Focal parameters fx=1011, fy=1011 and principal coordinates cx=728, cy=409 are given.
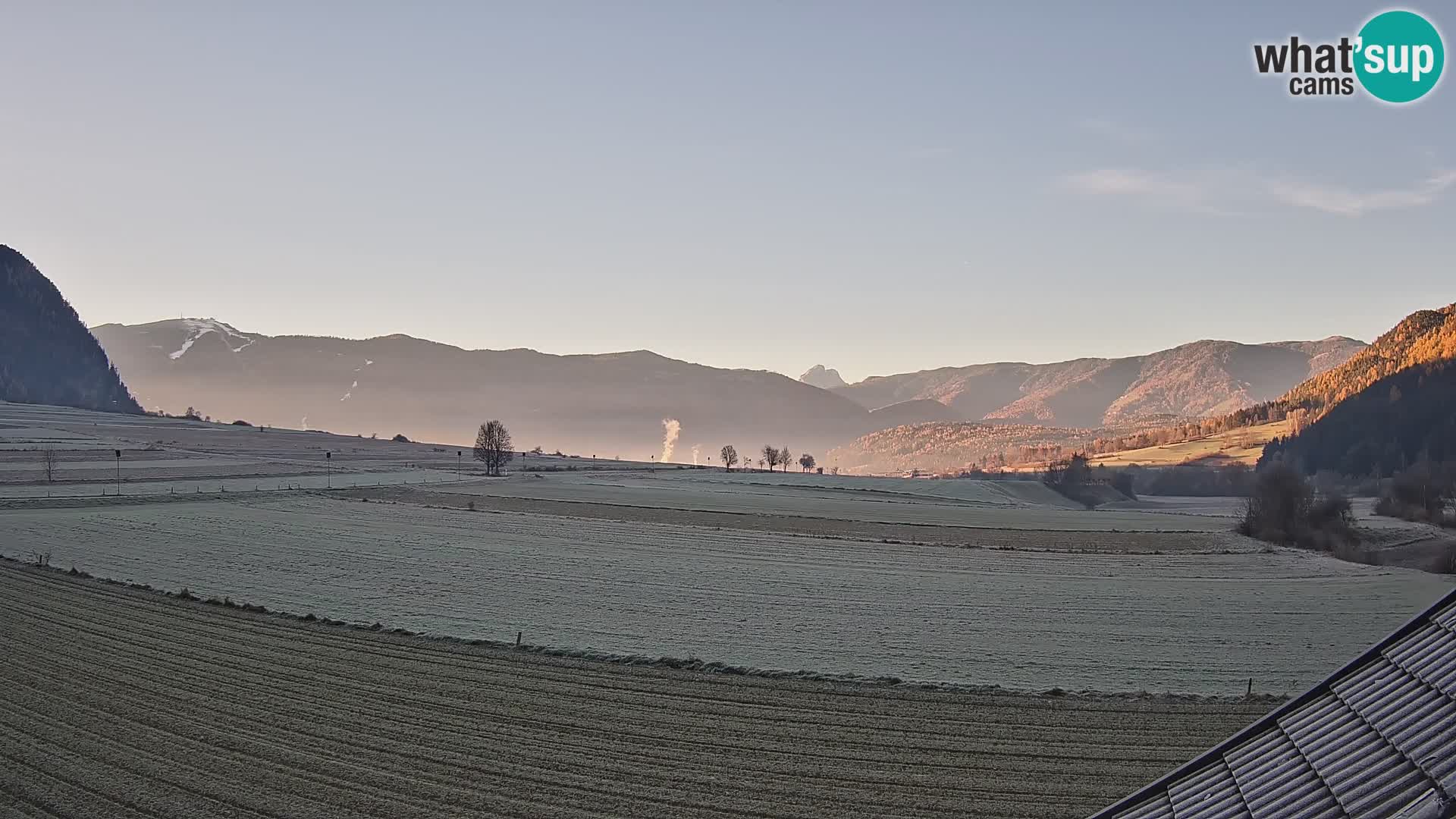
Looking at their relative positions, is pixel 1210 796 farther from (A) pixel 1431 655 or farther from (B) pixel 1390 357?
(B) pixel 1390 357

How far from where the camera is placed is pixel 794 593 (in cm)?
3812

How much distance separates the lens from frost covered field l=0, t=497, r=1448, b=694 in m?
26.6

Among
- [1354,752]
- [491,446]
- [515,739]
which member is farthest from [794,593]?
[491,446]

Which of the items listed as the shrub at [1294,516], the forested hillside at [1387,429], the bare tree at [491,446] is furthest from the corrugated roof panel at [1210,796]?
the forested hillside at [1387,429]

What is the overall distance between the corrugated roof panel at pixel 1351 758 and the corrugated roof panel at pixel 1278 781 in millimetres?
78

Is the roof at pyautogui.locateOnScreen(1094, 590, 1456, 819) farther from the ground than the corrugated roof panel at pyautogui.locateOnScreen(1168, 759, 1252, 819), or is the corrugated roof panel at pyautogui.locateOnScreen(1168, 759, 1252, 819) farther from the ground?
the roof at pyautogui.locateOnScreen(1094, 590, 1456, 819)

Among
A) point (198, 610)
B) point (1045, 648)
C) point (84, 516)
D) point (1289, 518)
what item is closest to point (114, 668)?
point (198, 610)

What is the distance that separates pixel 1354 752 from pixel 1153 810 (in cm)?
219

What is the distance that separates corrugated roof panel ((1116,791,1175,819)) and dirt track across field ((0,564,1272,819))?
20.0 ft

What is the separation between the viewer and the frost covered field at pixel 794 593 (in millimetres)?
26594

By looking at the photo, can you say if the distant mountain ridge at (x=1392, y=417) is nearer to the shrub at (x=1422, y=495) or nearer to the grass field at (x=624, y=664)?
the shrub at (x=1422, y=495)

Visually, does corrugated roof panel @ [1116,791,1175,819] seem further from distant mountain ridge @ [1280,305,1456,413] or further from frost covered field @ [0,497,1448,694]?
distant mountain ridge @ [1280,305,1456,413]

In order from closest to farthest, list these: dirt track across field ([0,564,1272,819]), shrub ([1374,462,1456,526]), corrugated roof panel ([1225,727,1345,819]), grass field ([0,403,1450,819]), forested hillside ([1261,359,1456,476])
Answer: corrugated roof panel ([1225,727,1345,819]) → dirt track across field ([0,564,1272,819]) → grass field ([0,403,1450,819]) → shrub ([1374,462,1456,526]) → forested hillside ([1261,359,1456,476])

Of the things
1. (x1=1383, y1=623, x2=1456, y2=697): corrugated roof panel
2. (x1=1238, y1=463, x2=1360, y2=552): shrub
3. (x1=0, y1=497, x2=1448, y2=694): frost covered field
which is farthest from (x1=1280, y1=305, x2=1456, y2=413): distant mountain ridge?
(x1=1383, y1=623, x2=1456, y2=697): corrugated roof panel
